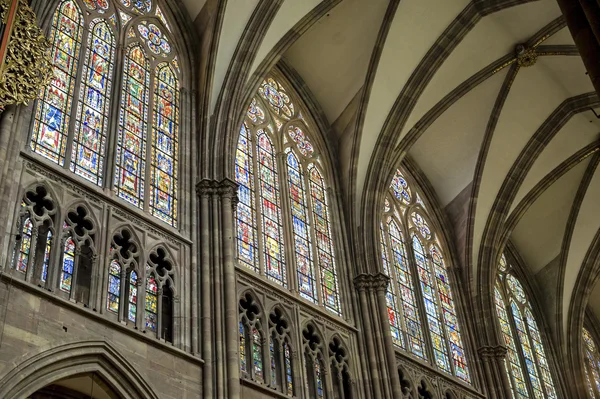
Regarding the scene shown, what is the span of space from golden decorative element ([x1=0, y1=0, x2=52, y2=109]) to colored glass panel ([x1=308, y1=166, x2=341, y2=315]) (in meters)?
7.08

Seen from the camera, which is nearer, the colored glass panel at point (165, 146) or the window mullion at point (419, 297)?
the colored glass panel at point (165, 146)

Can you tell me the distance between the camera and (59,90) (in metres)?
13.9

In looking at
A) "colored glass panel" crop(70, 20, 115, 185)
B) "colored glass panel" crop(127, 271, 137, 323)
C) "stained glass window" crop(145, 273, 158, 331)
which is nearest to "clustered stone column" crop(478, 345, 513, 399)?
"stained glass window" crop(145, 273, 158, 331)

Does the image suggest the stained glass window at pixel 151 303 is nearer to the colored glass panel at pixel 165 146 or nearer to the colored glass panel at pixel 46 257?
the colored glass panel at pixel 165 146

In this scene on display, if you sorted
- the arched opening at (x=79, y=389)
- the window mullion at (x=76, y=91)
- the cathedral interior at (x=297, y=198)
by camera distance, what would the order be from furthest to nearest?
1. the window mullion at (x=76, y=91)
2. the cathedral interior at (x=297, y=198)
3. the arched opening at (x=79, y=389)

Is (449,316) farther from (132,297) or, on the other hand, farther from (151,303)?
(132,297)

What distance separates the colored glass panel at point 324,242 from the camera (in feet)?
56.7

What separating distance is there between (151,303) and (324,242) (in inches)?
229

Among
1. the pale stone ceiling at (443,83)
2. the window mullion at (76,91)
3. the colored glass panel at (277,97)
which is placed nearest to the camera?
the window mullion at (76,91)

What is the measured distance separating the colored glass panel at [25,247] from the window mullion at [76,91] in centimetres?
140

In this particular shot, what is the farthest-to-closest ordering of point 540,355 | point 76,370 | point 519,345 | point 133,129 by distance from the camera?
point 540,355, point 519,345, point 133,129, point 76,370

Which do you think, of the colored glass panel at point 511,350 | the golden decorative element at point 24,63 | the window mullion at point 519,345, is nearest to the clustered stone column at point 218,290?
the golden decorative element at point 24,63

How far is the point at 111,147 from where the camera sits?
46.3ft

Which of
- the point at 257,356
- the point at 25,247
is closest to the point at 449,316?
the point at 257,356
